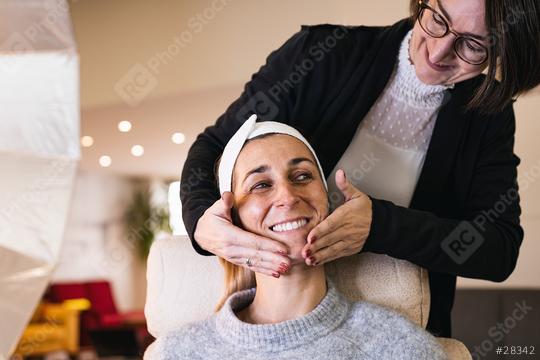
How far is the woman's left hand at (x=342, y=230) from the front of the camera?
126cm

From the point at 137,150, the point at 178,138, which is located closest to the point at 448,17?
the point at 178,138

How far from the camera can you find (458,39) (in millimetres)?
1310

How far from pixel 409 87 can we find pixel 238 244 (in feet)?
1.86

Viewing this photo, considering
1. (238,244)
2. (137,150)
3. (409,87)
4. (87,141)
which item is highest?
(409,87)

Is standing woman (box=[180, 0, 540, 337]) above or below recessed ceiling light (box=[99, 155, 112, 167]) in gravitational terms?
above

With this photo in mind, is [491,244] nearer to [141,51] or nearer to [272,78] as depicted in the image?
[272,78]

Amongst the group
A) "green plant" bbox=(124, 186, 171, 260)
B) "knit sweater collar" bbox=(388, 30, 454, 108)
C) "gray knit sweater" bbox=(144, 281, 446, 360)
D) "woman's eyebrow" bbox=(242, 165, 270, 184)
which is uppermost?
"knit sweater collar" bbox=(388, 30, 454, 108)

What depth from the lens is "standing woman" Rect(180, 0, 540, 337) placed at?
1.29 meters

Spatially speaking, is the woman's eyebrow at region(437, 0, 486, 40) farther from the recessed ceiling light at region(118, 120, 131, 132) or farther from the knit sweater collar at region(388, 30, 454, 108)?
the recessed ceiling light at region(118, 120, 131, 132)

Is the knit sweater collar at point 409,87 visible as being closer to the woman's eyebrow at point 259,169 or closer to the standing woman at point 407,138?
the standing woman at point 407,138

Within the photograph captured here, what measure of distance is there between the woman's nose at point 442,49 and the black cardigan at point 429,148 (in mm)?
181

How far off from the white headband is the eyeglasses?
1.18 ft

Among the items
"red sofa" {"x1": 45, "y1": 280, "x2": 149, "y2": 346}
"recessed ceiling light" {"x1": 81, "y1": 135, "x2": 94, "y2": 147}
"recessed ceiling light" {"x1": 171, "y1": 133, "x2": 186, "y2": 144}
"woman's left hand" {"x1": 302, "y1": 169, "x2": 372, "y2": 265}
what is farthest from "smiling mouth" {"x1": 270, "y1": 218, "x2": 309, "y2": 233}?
"red sofa" {"x1": 45, "y1": 280, "x2": 149, "y2": 346}

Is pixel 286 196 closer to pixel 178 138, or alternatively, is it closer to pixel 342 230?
pixel 342 230
